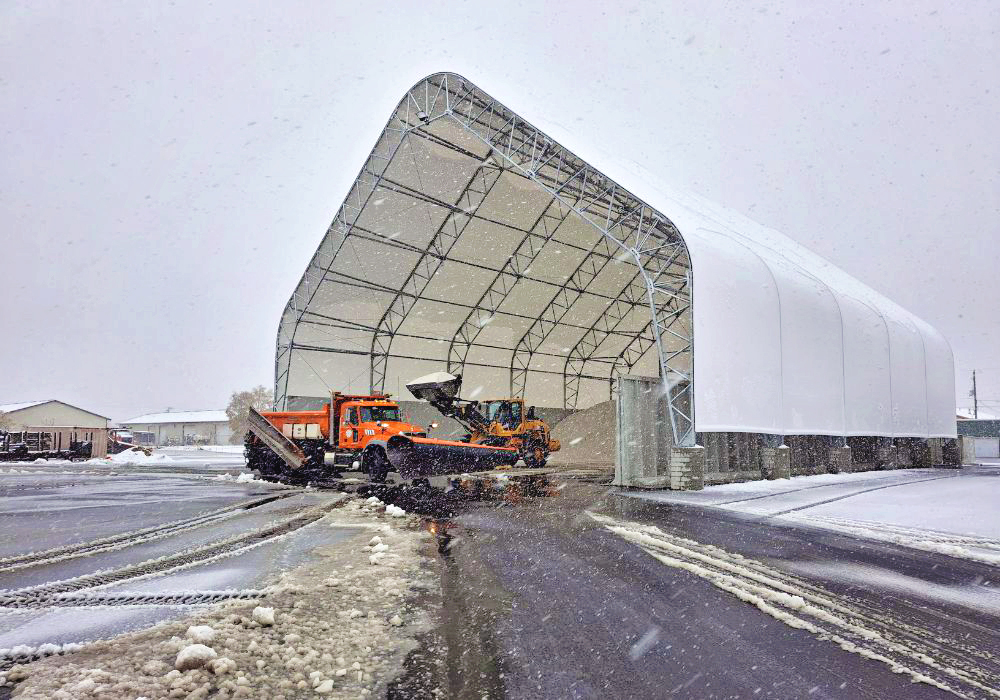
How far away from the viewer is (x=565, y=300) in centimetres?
2636

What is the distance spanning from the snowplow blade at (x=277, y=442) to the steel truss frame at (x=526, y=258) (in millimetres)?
5133

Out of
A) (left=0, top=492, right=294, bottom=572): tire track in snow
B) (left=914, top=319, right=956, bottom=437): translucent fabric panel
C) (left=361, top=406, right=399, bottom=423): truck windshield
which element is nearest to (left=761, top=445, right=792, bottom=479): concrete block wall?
(left=361, top=406, right=399, bottom=423): truck windshield

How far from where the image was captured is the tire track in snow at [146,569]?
16.9ft

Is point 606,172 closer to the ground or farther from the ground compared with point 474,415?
farther from the ground

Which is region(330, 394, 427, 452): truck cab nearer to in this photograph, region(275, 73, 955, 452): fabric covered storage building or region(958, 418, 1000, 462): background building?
region(275, 73, 955, 452): fabric covered storage building

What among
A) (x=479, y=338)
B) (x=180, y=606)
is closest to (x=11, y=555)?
(x=180, y=606)

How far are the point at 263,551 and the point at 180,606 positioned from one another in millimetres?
2370

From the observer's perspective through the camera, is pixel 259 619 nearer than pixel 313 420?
Yes

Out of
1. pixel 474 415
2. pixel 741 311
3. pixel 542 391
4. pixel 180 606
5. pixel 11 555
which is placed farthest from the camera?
pixel 542 391

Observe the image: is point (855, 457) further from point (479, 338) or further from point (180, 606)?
point (180, 606)

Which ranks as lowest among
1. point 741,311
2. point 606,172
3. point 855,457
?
point 855,457

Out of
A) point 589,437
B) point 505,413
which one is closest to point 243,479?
point 505,413

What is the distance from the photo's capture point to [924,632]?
453 cm

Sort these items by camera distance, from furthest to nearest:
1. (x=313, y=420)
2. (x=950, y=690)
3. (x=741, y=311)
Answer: (x=313, y=420) → (x=741, y=311) → (x=950, y=690)
